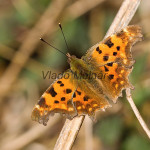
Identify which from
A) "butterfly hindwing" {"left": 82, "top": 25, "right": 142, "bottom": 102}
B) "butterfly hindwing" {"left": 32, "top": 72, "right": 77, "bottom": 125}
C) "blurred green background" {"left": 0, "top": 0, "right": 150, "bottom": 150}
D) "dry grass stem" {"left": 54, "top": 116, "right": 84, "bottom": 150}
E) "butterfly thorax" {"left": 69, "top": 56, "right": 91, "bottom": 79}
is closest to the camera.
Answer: "dry grass stem" {"left": 54, "top": 116, "right": 84, "bottom": 150}

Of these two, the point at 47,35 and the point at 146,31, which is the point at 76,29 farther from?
the point at 146,31

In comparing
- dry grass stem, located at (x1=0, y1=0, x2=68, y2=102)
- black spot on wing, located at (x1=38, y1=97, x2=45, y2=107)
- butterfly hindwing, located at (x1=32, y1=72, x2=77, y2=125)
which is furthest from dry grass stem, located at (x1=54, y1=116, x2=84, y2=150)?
dry grass stem, located at (x1=0, y1=0, x2=68, y2=102)

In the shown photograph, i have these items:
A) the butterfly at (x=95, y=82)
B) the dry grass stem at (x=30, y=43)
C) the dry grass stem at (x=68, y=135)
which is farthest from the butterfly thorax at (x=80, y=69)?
the dry grass stem at (x=30, y=43)

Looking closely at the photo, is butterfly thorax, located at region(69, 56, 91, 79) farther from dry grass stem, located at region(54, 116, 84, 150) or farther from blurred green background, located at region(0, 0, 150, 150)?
blurred green background, located at region(0, 0, 150, 150)

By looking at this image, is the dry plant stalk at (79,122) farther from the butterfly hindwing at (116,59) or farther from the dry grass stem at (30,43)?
the dry grass stem at (30,43)

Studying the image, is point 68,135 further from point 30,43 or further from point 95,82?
point 30,43

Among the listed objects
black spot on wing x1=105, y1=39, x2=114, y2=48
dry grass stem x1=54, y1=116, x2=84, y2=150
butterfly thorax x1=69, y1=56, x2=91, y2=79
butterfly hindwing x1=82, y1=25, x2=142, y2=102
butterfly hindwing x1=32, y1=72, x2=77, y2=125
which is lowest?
dry grass stem x1=54, y1=116, x2=84, y2=150

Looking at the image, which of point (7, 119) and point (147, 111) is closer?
point (147, 111)

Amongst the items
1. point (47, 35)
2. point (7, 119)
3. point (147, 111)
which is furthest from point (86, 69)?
point (7, 119)
